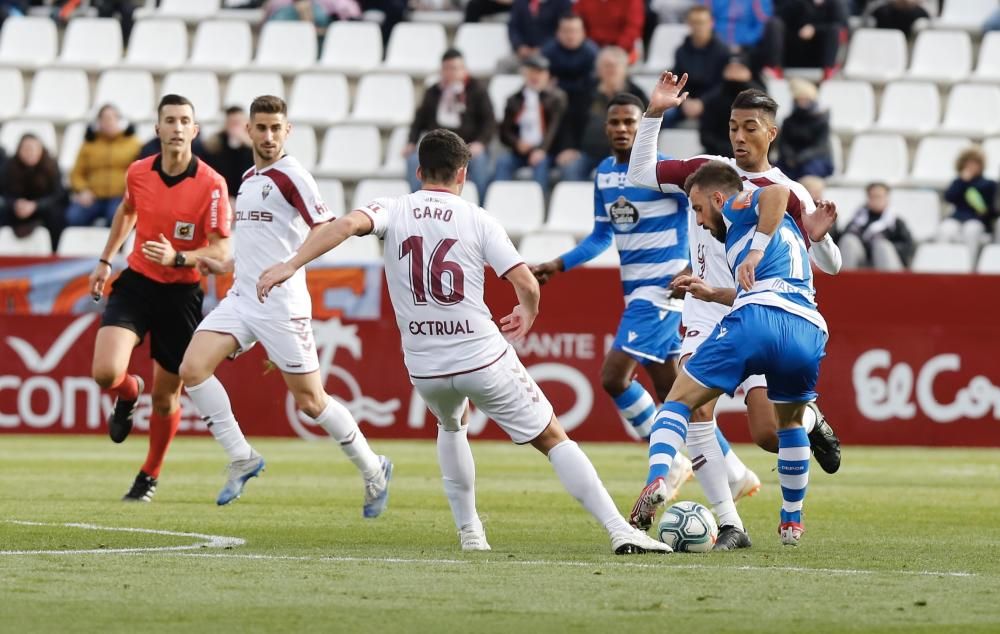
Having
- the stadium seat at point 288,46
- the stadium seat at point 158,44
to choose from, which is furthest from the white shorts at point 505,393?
the stadium seat at point 158,44

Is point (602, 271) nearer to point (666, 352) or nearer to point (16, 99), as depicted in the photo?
point (666, 352)

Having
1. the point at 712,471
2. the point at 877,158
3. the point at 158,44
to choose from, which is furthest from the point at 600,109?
the point at 712,471

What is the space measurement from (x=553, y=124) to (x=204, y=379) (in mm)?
10000

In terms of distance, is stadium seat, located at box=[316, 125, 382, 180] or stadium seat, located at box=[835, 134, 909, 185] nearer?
stadium seat, located at box=[835, 134, 909, 185]

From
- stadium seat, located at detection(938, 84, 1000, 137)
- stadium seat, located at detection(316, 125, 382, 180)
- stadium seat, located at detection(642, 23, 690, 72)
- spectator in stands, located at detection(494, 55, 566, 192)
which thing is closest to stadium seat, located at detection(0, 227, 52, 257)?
stadium seat, located at detection(316, 125, 382, 180)

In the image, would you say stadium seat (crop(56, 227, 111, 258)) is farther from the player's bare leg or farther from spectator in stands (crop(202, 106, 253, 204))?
the player's bare leg

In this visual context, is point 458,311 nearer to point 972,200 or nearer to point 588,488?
point 588,488

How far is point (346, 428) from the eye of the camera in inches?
442

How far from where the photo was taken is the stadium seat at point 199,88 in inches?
904

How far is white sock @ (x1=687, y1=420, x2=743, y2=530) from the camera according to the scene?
945 cm

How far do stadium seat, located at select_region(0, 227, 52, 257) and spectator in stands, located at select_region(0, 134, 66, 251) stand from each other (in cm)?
6

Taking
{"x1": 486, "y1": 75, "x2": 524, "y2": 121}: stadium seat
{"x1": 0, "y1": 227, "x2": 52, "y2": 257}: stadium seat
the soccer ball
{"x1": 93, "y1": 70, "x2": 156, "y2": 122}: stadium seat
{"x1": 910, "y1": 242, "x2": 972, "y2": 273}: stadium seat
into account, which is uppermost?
{"x1": 486, "y1": 75, "x2": 524, "y2": 121}: stadium seat

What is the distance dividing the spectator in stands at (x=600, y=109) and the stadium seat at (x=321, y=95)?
11.1 ft

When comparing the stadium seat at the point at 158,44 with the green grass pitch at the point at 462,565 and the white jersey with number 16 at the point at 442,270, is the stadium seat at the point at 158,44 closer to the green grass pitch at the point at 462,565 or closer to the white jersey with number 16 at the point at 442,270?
the green grass pitch at the point at 462,565
